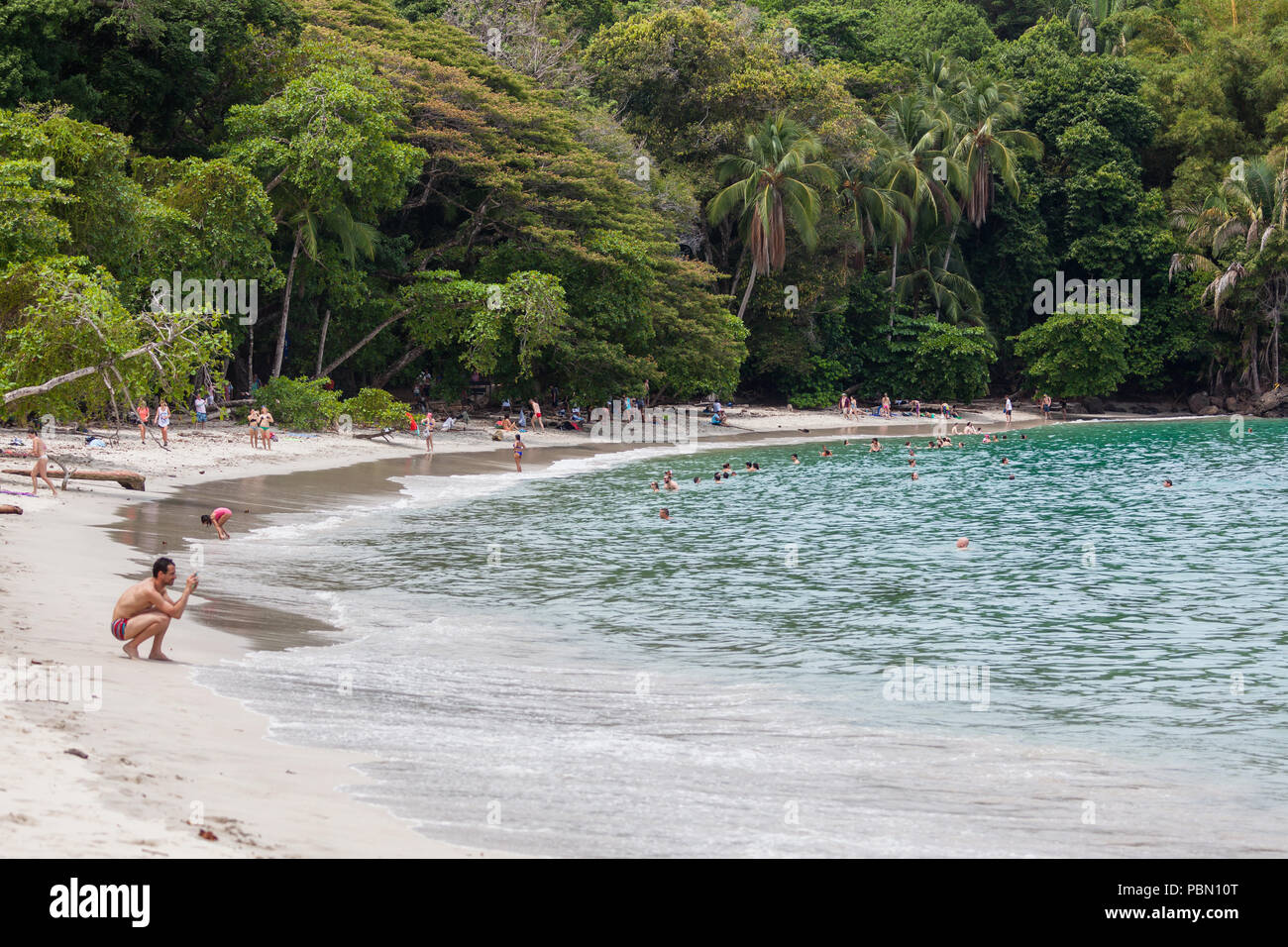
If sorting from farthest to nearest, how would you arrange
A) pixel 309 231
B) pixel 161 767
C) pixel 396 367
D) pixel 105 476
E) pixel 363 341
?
pixel 396 367 → pixel 363 341 → pixel 309 231 → pixel 105 476 → pixel 161 767

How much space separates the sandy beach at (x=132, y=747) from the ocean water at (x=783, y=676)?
0.53m

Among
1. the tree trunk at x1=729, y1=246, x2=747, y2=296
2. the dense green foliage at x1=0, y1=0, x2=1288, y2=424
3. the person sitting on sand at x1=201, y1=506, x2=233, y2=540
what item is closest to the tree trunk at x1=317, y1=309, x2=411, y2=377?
the dense green foliage at x1=0, y1=0, x2=1288, y2=424

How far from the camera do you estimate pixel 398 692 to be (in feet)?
38.8

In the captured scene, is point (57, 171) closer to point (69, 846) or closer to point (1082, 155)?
point (69, 846)

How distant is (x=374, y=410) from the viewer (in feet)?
138

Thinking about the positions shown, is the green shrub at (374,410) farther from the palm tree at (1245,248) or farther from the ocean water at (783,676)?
the palm tree at (1245,248)

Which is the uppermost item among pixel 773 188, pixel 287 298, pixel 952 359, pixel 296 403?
pixel 773 188

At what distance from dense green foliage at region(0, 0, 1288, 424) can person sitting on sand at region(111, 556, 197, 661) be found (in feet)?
48.5

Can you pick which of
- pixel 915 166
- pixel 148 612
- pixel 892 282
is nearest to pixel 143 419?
pixel 148 612

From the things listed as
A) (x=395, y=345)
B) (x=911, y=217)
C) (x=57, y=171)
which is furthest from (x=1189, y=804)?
(x=911, y=217)

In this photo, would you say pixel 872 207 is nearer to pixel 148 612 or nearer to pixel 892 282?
pixel 892 282

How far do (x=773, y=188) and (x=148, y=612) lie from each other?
4864 cm

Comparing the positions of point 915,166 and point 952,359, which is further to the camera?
point 952,359
